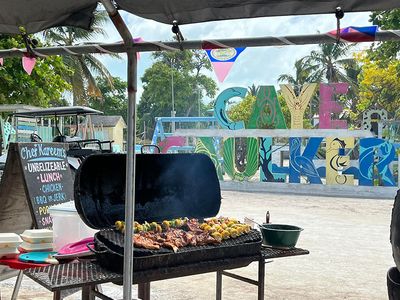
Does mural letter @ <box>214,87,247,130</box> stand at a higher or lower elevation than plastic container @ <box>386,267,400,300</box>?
higher

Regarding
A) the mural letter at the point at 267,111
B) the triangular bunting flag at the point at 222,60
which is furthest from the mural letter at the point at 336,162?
the triangular bunting flag at the point at 222,60

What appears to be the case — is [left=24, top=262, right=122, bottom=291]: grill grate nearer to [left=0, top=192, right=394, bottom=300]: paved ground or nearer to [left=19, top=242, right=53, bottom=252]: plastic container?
[left=19, top=242, right=53, bottom=252]: plastic container

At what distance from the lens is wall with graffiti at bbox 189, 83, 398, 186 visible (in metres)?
16.3

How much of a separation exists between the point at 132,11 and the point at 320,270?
14.9 feet

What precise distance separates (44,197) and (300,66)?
3997 centimetres

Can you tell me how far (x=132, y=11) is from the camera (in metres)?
1.97

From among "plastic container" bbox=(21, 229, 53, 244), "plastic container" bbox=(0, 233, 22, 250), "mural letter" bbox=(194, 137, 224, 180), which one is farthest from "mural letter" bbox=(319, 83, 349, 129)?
"plastic container" bbox=(0, 233, 22, 250)

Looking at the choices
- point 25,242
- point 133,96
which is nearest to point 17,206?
point 25,242

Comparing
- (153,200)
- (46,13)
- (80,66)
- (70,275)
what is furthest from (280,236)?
(80,66)

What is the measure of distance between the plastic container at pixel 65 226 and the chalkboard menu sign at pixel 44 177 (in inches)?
50.2

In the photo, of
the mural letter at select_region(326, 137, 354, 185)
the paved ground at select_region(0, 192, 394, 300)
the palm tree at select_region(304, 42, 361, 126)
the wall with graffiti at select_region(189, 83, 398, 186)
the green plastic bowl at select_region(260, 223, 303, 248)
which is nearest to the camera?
the green plastic bowl at select_region(260, 223, 303, 248)

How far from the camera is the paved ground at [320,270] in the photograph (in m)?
4.55

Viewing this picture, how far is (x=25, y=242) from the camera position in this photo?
2887mm

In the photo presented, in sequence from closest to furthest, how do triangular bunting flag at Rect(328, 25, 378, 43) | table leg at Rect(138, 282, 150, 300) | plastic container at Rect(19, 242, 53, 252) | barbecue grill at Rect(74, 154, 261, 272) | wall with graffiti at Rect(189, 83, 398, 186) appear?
1. triangular bunting flag at Rect(328, 25, 378, 43)
2. barbecue grill at Rect(74, 154, 261, 272)
3. plastic container at Rect(19, 242, 53, 252)
4. table leg at Rect(138, 282, 150, 300)
5. wall with graffiti at Rect(189, 83, 398, 186)
